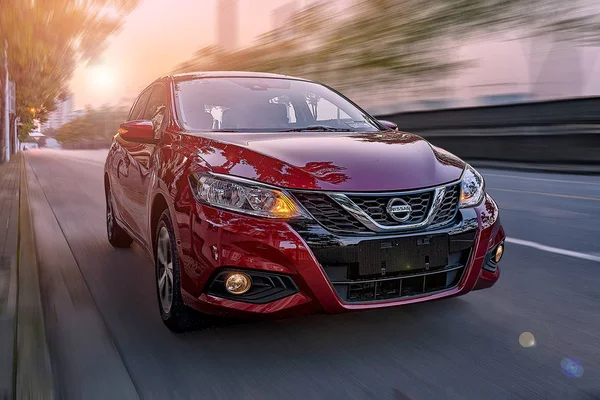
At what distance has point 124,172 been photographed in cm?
560

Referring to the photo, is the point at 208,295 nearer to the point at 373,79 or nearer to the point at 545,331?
the point at 545,331

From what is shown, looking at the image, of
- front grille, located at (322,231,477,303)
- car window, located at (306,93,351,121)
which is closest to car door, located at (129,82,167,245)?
car window, located at (306,93,351,121)

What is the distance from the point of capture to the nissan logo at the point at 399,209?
3.41 meters

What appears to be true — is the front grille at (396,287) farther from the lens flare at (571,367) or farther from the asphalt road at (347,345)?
the lens flare at (571,367)

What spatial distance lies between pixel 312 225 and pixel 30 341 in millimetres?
1768

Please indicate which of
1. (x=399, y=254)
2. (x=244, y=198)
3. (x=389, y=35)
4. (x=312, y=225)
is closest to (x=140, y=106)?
(x=244, y=198)

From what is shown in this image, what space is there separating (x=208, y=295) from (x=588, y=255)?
12.1 ft

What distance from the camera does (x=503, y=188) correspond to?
10.9 meters

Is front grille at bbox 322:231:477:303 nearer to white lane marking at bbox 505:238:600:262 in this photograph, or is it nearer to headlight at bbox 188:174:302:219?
headlight at bbox 188:174:302:219

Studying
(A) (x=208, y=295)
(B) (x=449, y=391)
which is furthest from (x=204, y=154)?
(B) (x=449, y=391)

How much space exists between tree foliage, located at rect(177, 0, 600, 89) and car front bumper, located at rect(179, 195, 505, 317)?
1280cm

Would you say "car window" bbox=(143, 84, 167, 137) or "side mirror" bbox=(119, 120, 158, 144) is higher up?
"car window" bbox=(143, 84, 167, 137)

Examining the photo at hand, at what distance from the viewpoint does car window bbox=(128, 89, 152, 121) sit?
19.5 ft

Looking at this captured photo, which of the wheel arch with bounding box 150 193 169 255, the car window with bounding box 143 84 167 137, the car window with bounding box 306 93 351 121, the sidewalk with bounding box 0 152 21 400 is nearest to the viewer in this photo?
the sidewalk with bounding box 0 152 21 400
